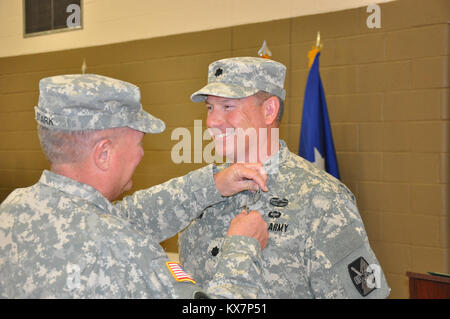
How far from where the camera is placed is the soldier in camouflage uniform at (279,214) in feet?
4.88

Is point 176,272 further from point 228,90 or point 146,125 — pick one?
point 228,90

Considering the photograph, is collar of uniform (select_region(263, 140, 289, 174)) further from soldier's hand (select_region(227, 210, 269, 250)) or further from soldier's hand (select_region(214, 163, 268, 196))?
soldier's hand (select_region(227, 210, 269, 250))

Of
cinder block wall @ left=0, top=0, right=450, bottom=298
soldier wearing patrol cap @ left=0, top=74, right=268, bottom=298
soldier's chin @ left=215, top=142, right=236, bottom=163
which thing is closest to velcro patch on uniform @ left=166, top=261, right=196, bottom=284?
soldier wearing patrol cap @ left=0, top=74, right=268, bottom=298

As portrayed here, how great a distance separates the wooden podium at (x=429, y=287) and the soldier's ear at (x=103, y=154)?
139cm

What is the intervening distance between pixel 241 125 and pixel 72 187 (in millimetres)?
709

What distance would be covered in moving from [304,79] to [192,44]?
3.83ft

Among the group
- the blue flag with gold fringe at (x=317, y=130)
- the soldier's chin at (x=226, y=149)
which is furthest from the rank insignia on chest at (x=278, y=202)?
the blue flag with gold fringe at (x=317, y=130)

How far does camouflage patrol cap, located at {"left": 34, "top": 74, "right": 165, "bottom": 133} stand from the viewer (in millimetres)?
1188

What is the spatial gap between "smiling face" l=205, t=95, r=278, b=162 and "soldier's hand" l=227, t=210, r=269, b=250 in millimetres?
310

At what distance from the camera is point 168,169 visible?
448 cm

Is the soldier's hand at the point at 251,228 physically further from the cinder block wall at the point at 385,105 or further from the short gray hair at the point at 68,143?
the cinder block wall at the point at 385,105

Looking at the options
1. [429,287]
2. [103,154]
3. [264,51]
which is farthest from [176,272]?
[264,51]

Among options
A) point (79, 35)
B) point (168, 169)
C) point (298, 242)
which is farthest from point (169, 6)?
point (298, 242)

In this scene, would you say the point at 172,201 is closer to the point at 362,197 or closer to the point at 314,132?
the point at 314,132
